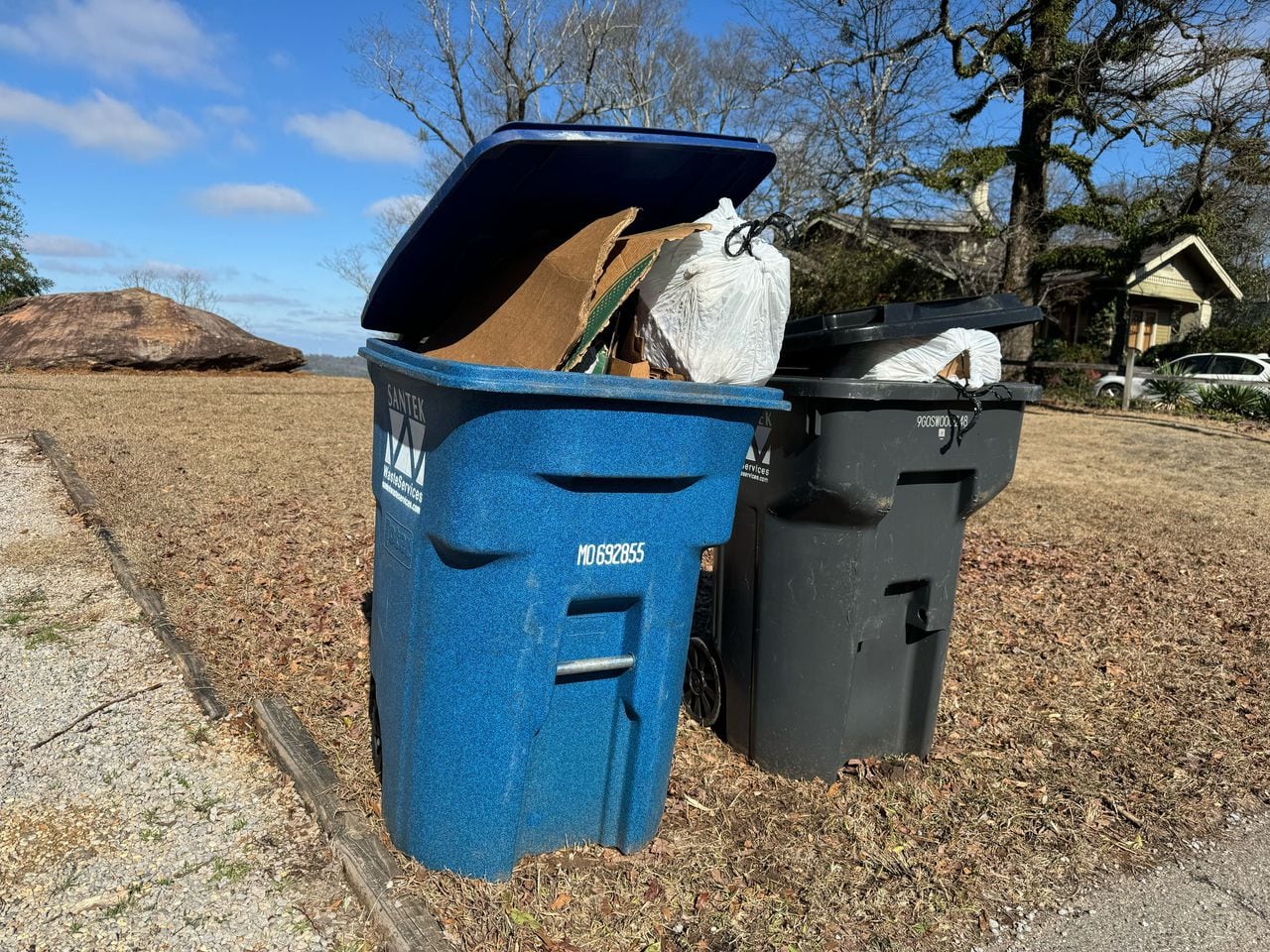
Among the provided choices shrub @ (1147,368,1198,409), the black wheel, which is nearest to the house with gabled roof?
the black wheel

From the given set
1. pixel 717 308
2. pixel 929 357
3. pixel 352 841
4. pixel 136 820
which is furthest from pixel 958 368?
pixel 136 820

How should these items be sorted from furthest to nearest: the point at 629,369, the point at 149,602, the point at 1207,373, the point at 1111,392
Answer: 1. the point at 1207,373
2. the point at 1111,392
3. the point at 149,602
4. the point at 629,369

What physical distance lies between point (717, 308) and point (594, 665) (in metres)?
1.01

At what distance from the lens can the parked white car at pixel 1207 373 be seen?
1866cm

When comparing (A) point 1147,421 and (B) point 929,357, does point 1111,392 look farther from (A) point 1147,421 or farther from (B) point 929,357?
(B) point 929,357

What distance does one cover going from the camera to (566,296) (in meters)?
2.38

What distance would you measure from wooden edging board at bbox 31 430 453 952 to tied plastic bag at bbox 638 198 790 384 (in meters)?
1.54

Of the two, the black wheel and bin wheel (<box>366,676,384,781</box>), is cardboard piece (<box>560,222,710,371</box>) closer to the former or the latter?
bin wheel (<box>366,676,384,781</box>)

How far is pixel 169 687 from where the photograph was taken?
11.7 ft

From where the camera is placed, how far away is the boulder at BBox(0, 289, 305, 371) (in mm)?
14664

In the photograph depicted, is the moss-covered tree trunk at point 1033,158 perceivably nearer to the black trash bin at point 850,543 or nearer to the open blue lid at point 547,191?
the black trash bin at point 850,543

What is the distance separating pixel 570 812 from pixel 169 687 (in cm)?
192

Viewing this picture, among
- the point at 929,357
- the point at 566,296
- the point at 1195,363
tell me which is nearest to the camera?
the point at 566,296

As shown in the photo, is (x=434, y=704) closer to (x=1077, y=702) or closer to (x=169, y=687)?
(x=169, y=687)
